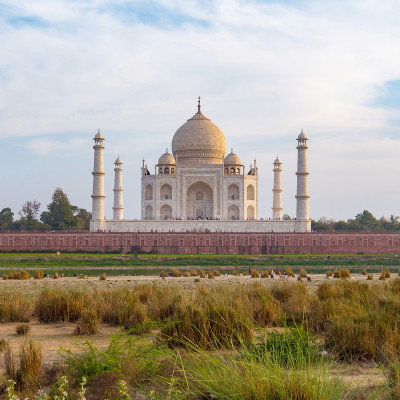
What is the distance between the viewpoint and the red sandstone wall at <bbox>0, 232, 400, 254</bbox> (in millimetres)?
39781

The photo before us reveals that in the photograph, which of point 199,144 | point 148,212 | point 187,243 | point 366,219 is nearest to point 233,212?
point 199,144

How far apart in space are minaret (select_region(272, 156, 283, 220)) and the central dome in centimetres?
493

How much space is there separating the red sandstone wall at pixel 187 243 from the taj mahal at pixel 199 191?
2236 mm

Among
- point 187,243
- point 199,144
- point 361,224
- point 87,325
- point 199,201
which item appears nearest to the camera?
point 87,325

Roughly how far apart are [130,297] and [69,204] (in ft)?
170

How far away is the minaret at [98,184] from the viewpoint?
1702 inches

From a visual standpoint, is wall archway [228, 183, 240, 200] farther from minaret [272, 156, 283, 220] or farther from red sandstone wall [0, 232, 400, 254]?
red sandstone wall [0, 232, 400, 254]

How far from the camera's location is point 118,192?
5072cm

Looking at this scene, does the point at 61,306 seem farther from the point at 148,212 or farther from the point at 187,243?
the point at 148,212

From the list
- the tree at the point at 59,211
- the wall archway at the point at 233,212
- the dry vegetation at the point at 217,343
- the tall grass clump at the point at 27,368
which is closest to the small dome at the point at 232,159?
the wall archway at the point at 233,212

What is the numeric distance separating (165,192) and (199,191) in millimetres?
3069

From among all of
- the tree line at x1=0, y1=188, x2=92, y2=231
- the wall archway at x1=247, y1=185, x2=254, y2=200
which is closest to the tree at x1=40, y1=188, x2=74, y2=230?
the tree line at x1=0, y1=188, x2=92, y2=231

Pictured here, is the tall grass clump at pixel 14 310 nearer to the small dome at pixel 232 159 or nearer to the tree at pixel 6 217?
the small dome at pixel 232 159

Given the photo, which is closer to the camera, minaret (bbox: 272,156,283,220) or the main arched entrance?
the main arched entrance
